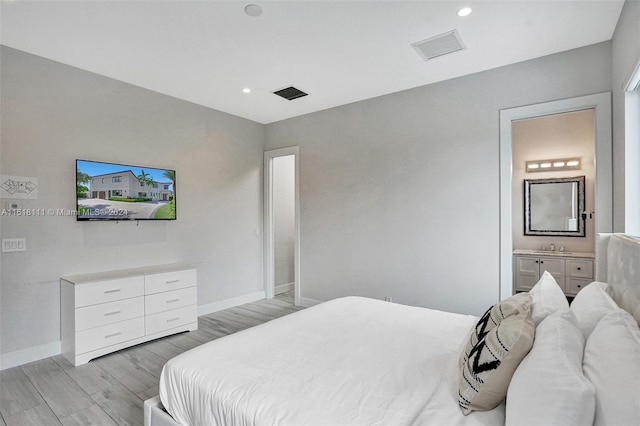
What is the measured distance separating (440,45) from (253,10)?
157 cm

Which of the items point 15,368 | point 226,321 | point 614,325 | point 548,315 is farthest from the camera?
point 226,321

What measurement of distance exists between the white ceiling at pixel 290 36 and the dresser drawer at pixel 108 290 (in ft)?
6.84

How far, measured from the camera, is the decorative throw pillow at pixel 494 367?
1.19 meters

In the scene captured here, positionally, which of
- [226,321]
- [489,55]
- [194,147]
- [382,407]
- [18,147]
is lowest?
[226,321]

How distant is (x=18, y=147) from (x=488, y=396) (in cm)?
388

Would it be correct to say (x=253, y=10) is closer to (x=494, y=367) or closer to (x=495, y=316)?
(x=495, y=316)

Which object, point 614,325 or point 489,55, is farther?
point 489,55

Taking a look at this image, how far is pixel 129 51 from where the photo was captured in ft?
9.55

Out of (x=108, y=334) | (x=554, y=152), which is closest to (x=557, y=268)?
(x=554, y=152)

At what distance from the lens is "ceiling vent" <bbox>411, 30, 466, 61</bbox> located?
2.68 meters

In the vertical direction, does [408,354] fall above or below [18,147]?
below

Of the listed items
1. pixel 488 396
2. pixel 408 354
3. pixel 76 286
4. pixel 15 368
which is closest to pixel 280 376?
pixel 408 354

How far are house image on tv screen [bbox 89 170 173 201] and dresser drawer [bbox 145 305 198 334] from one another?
51.3 inches

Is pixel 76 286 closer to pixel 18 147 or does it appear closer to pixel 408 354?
pixel 18 147
